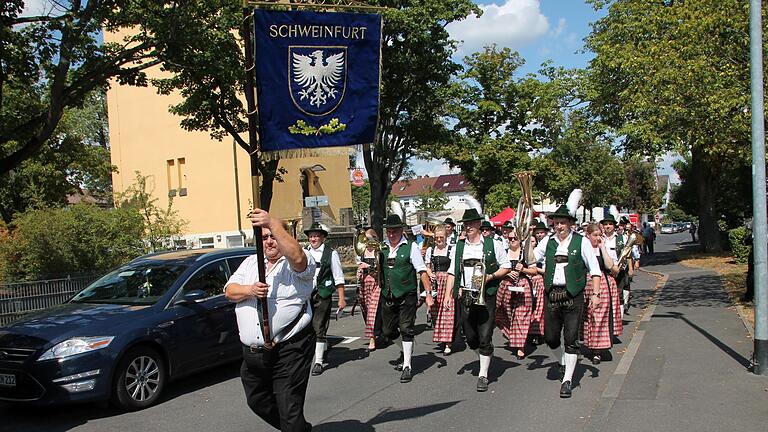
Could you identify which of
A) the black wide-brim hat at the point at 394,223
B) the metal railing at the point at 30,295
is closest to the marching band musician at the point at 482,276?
the black wide-brim hat at the point at 394,223

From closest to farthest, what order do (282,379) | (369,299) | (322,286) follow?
(282,379), (322,286), (369,299)

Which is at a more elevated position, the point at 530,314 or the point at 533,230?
the point at 533,230

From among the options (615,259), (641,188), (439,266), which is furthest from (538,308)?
(641,188)

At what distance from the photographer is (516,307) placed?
9.37 m

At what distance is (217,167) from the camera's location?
3838cm

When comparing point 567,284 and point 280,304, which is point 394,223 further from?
point 280,304

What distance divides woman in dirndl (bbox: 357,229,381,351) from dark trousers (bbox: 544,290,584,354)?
298 cm

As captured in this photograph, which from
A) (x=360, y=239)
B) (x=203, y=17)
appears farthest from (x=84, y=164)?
(x=360, y=239)

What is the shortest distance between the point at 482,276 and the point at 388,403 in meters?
1.78

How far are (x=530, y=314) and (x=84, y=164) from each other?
85.9 feet

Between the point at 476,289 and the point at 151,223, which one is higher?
the point at 151,223

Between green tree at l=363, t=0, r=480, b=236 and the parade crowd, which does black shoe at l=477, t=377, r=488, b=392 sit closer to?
the parade crowd

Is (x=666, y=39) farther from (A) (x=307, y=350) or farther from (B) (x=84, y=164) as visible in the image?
(B) (x=84, y=164)

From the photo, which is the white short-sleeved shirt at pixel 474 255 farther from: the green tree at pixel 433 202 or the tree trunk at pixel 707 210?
the green tree at pixel 433 202
